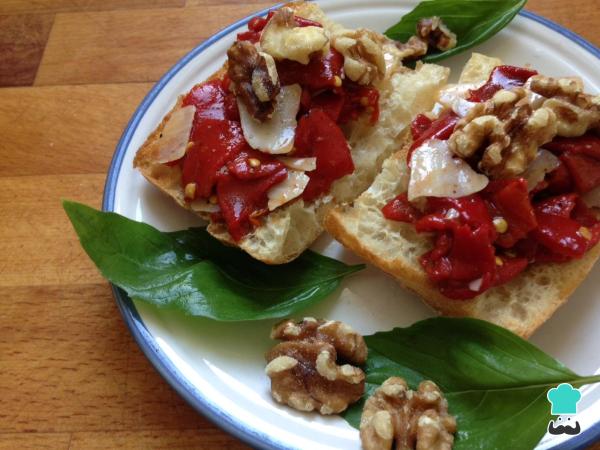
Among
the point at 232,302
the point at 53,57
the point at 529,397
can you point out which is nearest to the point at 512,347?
the point at 529,397

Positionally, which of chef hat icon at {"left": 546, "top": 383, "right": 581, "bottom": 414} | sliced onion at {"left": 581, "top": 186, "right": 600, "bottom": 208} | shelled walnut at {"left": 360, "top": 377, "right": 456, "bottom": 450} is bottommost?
shelled walnut at {"left": 360, "top": 377, "right": 456, "bottom": 450}

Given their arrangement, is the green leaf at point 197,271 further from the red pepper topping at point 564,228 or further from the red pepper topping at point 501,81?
the red pepper topping at point 501,81

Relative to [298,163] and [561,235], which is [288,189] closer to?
[298,163]

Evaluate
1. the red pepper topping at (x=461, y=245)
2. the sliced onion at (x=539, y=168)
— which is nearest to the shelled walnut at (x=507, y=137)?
the sliced onion at (x=539, y=168)

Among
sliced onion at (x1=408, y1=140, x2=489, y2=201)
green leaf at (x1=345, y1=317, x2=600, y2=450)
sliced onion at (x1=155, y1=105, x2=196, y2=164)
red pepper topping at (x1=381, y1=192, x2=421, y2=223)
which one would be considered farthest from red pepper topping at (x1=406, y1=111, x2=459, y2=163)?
sliced onion at (x1=155, y1=105, x2=196, y2=164)

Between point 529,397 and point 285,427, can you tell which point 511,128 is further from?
point 285,427

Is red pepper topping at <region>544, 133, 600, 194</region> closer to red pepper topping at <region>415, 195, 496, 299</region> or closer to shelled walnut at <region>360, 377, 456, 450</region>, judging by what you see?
red pepper topping at <region>415, 195, 496, 299</region>

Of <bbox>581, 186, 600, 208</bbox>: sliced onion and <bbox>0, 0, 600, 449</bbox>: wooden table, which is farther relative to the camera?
<bbox>0, 0, 600, 449</bbox>: wooden table
